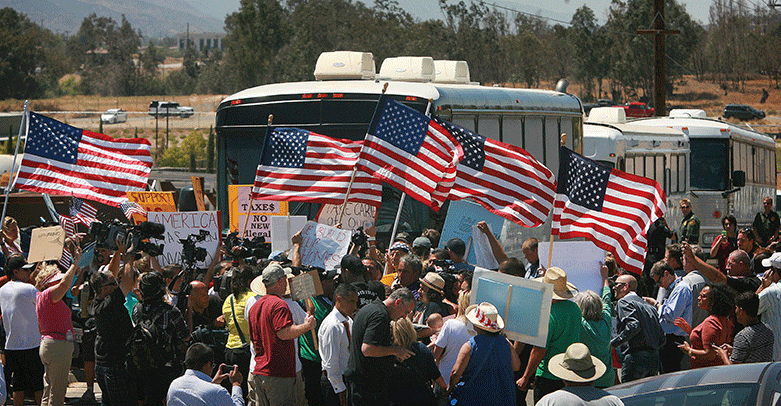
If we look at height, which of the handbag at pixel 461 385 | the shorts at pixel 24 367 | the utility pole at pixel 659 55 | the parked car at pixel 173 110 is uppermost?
the utility pole at pixel 659 55

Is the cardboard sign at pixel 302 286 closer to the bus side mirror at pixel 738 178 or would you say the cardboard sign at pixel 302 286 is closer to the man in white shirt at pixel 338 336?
the man in white shirt at pixel 338 336

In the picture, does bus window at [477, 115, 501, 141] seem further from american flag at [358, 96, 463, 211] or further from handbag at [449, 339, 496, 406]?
handbag at [449, 339, 496, 406]

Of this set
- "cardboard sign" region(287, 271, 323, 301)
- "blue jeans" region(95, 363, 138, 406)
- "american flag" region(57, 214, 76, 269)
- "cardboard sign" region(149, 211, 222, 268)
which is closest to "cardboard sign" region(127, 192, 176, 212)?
"american flag" region(57, 214, 76, 269)

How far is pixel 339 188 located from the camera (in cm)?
1115

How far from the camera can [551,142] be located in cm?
1487

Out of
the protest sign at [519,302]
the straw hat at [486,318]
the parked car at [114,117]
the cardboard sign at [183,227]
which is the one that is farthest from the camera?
the parked car at [114,117]

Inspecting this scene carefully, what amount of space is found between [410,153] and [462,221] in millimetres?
1438

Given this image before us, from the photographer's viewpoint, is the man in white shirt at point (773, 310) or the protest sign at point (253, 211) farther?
the protest sign at point (253, 211)

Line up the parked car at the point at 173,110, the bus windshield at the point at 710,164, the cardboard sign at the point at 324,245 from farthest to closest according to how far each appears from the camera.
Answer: the parked car at the point at 173,110
the bus windshield at the point at 710,164
the cardboard sign at the point at 324,245

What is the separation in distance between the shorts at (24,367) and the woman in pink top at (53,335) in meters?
0.10

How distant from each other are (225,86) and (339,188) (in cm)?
8524

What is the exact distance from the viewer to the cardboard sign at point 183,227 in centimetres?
1040

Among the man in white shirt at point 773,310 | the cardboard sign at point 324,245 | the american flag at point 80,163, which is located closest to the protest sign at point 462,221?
the cardboard sign at point 324,245

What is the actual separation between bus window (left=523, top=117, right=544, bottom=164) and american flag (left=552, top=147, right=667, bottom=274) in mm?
5163
